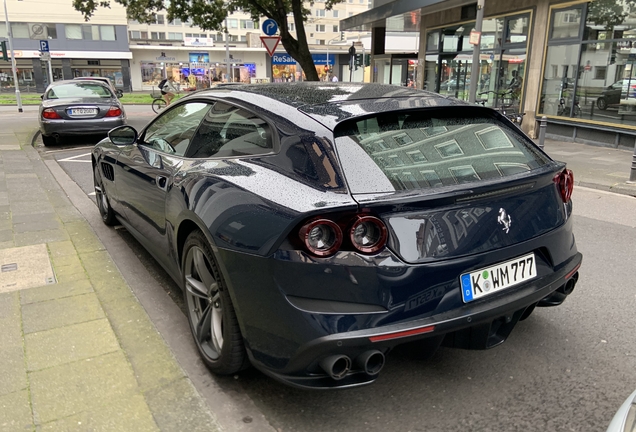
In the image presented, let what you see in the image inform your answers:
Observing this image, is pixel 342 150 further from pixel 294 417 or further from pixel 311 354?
pixel 294 417

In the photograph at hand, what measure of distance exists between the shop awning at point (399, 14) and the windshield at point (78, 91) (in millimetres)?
9283

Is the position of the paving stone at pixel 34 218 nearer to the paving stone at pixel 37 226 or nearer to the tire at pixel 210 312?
the paving stone at pixel 37 226

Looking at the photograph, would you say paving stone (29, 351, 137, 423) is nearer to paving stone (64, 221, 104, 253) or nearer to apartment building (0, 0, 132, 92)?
paving stone (64, 221, 104, 253)

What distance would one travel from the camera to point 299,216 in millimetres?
2256

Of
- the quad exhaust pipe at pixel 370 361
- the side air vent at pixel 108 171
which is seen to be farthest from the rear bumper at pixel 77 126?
the quad exhaust pipe at pixel 370 361

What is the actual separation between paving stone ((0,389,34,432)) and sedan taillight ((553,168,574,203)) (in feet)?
9.64

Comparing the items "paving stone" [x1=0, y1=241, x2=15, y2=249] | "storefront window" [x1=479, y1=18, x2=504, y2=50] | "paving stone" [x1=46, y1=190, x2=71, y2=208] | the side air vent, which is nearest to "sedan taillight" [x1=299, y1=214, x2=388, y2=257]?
the side air vent

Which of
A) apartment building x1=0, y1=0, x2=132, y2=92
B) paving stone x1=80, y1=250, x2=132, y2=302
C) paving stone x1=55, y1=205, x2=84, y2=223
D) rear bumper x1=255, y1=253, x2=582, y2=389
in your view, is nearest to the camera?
rear bumper x1=255, y1=253, x2=582, y2=389

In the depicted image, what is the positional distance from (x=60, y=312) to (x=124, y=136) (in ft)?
5.51

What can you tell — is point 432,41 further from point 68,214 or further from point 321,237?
point 321,237

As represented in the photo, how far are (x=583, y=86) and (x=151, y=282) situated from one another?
12.4 m

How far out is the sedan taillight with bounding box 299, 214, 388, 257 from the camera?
2.24 metres

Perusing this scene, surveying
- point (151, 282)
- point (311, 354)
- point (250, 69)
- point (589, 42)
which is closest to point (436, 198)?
point (311, 354)

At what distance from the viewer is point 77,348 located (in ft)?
10.3
